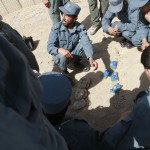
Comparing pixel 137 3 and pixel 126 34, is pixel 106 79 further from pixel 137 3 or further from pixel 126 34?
pixel 137 3

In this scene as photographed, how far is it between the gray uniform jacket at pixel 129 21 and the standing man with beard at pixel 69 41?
1.76ft

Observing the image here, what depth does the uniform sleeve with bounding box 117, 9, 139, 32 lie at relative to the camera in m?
4.35

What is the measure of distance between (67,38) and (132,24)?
→ 950 mm

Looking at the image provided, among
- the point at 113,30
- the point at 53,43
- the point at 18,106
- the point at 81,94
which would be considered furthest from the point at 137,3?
the point at 18,106

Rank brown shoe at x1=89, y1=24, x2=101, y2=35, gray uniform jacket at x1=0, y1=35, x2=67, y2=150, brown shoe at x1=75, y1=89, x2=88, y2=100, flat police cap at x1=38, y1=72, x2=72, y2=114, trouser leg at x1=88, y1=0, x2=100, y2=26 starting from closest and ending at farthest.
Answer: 1. gray uniform jacket at x1=0, y1=35, x2=67, y2=150
2. flat police cap at x1=38, y1=72, x2=72, y2=114
3. brown shoe at x1=75, y1=89, x2=88, y2=100
4. trouser leg at x1=88, y1=0, x2=100, y2=26
5. brown shoe at x1=89, y1=24, x2=101, y2=35

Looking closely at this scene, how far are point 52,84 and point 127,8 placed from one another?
8.57ft

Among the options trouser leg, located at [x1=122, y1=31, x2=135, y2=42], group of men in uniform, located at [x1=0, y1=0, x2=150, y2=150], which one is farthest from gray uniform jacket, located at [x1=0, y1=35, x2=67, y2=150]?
trouser leg, located at [x1=122, y1=31, x2=135, y2=42]

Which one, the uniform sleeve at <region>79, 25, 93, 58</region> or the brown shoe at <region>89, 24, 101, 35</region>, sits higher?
the uniform sleeve at <region>79, 25, 93, 58</region>

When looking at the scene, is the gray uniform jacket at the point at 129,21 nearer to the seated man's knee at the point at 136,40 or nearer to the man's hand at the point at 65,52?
the seated man's knee at the point at 136,40

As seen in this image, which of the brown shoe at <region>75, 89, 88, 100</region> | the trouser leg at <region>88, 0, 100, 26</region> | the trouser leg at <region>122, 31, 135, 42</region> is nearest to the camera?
the brown shoe at <region>75, 89, 88, 100</region>

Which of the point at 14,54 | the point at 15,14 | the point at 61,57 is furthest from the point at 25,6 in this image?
the point at 14,54

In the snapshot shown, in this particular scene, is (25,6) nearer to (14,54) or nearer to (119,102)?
(119,102)

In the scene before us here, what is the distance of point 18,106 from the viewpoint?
982 mm

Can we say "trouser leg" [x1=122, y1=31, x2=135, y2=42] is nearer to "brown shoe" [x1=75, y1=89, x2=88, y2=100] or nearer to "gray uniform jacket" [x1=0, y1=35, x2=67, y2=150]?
"brown shoe" [x1=75, y1=89, x2=88, y2=100]
